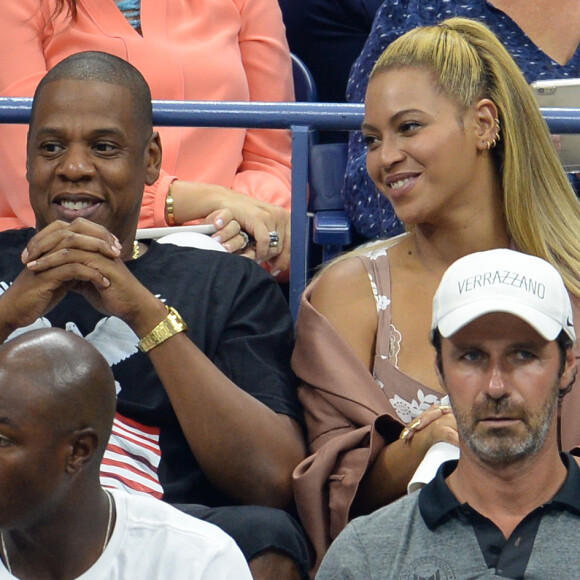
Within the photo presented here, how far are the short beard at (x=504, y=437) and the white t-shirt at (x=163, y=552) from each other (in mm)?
446

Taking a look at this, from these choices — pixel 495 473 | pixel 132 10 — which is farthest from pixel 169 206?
pixel 495 473

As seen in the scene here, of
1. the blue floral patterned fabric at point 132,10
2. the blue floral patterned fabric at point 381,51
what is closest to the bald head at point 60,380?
the blue floral patterned fabric at point 381,51

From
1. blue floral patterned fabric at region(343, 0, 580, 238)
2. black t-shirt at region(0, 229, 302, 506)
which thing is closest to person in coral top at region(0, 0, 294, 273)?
blue floral patterned fabric at region(343, 0, 580, 238)

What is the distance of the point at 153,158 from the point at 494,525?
128cm

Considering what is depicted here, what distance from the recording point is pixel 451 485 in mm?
2459

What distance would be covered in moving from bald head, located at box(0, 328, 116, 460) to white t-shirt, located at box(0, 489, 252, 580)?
0.14 m

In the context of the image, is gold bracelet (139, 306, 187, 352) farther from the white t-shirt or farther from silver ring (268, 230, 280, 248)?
silver ring (268, 230, 280, 248)

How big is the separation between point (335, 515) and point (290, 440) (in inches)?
7.4

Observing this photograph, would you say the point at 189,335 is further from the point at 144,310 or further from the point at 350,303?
the point at 350,303

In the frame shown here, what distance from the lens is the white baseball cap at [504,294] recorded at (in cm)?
242

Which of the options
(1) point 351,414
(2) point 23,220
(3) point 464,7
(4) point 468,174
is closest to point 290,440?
(1) point 351,414

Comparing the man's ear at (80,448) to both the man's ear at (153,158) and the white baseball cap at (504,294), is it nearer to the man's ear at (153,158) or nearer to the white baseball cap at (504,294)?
the white baseball cap at (504,294)

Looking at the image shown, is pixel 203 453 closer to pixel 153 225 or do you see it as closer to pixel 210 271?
pixel 210 271

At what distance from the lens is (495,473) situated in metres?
2.39
